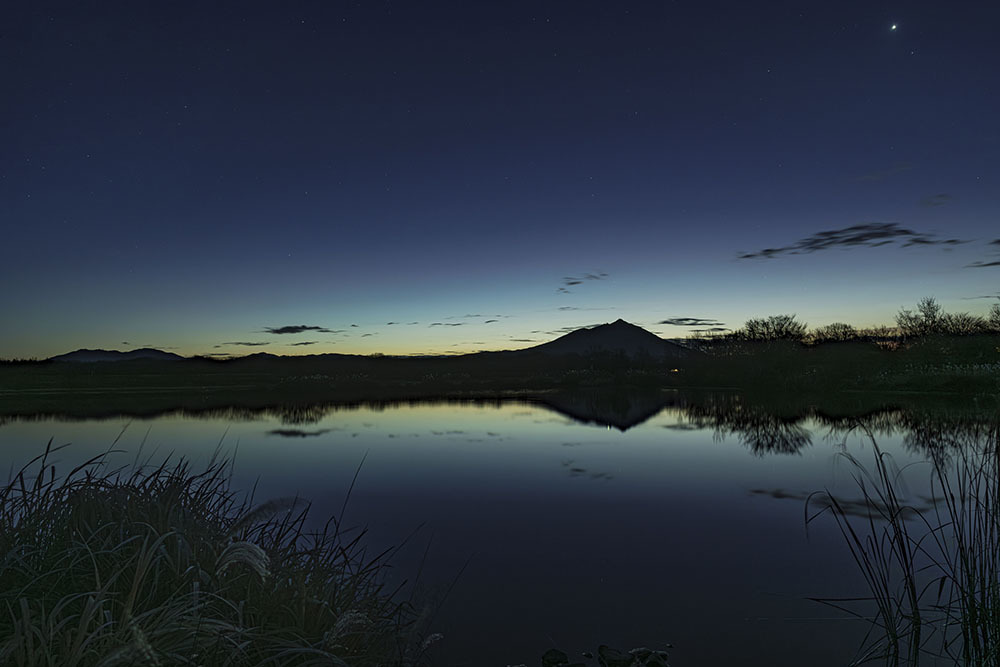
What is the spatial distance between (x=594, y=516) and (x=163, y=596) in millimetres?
7108

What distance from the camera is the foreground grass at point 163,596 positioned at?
2.84 metres

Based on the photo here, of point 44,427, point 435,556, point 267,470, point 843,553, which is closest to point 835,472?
point 843,553

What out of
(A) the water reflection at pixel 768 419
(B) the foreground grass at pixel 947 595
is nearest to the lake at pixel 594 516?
(A) the water reflection at pixel 768 419

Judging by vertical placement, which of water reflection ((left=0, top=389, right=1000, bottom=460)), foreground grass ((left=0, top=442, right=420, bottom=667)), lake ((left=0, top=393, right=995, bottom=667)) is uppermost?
foreground grass ((left=0, top=442, right=420, bottom=667))

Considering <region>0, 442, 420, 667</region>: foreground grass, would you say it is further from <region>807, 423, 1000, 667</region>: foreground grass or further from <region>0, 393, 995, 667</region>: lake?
<region>807, 423, 1000, 667</region>: foreground grass

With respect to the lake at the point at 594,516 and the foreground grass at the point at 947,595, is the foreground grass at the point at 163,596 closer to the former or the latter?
the lake at the point at 594,516

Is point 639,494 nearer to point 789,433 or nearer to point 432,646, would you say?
point 432,646

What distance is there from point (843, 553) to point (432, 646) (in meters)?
5.61

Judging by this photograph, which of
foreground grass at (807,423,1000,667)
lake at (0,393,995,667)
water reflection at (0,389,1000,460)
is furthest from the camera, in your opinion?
water reflection at (0,389,1000,460)

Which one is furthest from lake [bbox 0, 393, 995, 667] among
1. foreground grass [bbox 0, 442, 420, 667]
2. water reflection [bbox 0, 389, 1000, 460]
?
foreground grass [bbox 0, 442, 420, 667]

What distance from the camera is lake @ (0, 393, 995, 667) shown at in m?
5.38

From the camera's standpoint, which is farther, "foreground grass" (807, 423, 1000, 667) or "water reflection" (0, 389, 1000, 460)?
"water reflection" (0, 389, 1000, 460)

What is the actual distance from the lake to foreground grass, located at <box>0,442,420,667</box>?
737mm

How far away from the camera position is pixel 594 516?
32.2 feet
